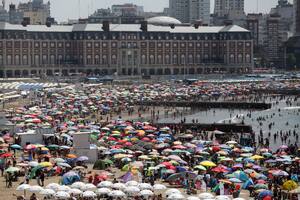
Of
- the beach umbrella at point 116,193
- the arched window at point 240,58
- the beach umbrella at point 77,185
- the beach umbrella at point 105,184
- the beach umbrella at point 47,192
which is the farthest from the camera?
the arched window at point 240,58

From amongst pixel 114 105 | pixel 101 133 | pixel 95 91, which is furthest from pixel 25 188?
pixel 95 91

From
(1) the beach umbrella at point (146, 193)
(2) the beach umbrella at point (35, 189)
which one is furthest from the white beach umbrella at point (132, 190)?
(2) the beach umbrella at point (35, 189)

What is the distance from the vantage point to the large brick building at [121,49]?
522 ft

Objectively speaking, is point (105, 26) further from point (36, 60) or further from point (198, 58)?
point (198, 58)

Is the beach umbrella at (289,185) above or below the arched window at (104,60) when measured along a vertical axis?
above

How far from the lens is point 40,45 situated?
161875mm

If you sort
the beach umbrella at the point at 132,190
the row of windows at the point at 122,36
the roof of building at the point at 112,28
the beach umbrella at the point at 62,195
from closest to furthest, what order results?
the beach umbrella at the point at 62,195 → the beach umbrella at the point at 132,190 → the row of windows at the point at 122,36 → the roof of building at the point at 112,28

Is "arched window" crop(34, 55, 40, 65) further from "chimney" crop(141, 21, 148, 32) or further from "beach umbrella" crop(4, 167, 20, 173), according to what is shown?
"beach umbrella" crop(4, 167, 20, 173)

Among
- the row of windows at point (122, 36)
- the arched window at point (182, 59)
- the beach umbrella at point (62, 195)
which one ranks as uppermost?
the row of windows at point (122, 36)

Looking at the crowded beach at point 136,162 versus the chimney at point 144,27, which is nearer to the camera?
the crowded beach at point 136,162

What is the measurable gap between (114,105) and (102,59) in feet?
220

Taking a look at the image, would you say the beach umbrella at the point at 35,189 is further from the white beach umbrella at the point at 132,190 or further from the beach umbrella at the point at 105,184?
the white beach umbrella at the point at 132,190

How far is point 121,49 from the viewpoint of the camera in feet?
556

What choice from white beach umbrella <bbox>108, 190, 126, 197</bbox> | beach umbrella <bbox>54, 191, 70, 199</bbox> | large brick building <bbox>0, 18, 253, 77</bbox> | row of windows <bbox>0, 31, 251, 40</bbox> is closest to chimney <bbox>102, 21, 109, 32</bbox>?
large brick building <bbox>0, 18, 253, 77</bbox>
